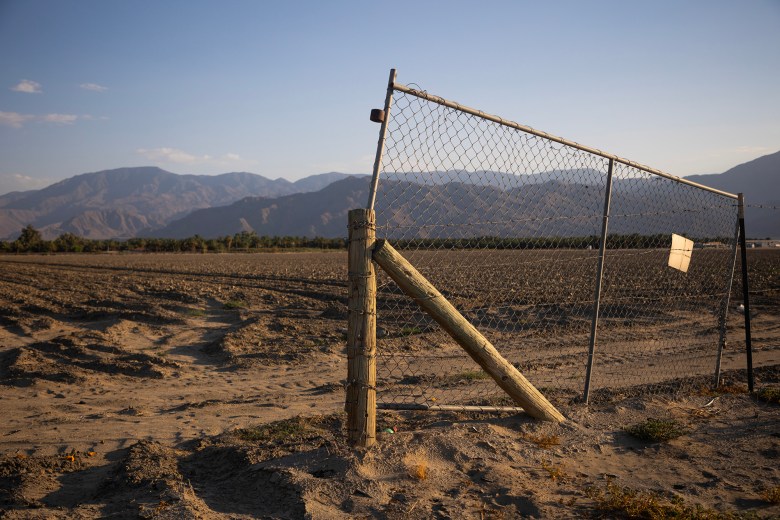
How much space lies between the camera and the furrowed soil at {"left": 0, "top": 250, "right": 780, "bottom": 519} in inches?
137

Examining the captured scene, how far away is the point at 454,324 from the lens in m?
4.08

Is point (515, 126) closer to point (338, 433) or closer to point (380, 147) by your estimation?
point (380, 147)

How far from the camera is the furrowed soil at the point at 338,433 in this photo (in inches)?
137

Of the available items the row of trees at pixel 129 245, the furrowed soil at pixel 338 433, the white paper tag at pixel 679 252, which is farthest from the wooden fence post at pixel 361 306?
the row of trees at pixel 129 245

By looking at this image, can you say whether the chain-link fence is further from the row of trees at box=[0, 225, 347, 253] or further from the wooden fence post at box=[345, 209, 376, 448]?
the row of trees at box=[0, 225, 347, 253]

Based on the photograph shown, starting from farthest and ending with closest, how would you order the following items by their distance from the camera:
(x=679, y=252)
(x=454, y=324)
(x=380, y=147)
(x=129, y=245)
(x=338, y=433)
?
(x=129, y=245), (x=679, y=252), (x=338, y=433), (x=454, y=324), (x=380, y=147)

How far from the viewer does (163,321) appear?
10922 millimetres

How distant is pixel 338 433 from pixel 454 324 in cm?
159

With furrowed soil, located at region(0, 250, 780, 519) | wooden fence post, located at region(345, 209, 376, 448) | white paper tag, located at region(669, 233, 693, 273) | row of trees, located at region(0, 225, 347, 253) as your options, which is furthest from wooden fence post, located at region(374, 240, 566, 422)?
row of trees, located at region(0, 225, 347, 253)

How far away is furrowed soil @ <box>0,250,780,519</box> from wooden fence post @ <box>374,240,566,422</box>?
0.29 meters

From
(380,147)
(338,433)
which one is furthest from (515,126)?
(338,433)

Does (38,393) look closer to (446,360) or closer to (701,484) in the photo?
(446,360)

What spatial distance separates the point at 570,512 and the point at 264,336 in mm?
7399

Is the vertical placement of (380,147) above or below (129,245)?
above
